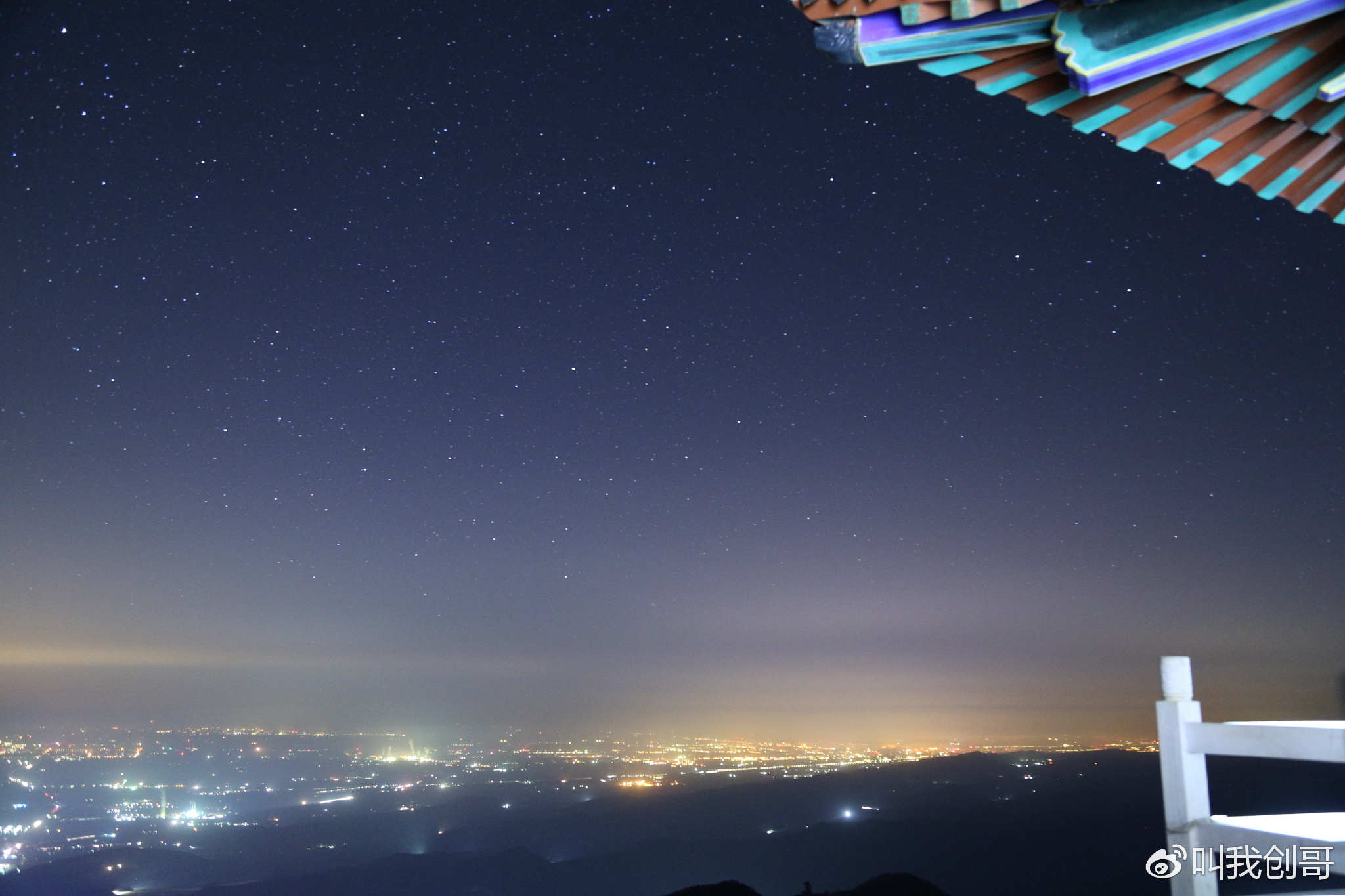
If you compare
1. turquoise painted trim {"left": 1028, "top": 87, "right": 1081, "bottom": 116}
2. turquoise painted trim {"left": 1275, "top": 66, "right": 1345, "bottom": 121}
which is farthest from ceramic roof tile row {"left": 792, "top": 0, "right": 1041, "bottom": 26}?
turquoise painted trim {"left": 1275, "top": 66, "right": 1345, "bottom": 121}

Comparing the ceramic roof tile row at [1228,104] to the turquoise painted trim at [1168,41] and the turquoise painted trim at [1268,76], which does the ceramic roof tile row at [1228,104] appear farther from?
the turquoise painted trim at [1168,41]

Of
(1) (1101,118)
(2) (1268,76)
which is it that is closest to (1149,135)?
(1) (1101,118)

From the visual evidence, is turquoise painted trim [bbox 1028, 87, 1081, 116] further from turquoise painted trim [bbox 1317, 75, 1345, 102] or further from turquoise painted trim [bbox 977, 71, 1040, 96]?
turquoise painted trim [bbox 1317, 75, 1345, 102]

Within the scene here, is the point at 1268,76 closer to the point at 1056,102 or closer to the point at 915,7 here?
the point at 1056,102

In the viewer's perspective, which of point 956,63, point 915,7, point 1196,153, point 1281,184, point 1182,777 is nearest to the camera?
point 915,7

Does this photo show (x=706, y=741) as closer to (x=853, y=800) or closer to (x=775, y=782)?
(x=775, y=782)

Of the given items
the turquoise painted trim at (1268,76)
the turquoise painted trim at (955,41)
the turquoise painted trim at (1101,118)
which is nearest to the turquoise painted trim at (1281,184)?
the turquoise painted trim at (1268,76)

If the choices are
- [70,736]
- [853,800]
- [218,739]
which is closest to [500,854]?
[853,800]
